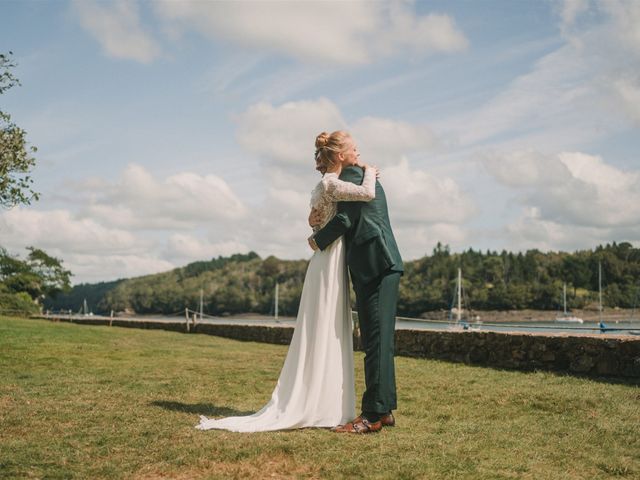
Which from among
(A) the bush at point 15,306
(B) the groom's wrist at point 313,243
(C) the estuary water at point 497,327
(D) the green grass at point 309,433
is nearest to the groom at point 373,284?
(B) the groom's wrist at point 313,243

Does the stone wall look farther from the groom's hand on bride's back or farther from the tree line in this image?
the tree line

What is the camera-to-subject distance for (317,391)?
489 cm

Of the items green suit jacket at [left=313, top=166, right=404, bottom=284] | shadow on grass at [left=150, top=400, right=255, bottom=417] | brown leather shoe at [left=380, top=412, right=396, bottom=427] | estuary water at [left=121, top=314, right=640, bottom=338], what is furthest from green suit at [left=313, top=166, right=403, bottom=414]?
estuary water at [left=121, top=314, right=640, bottom=338]

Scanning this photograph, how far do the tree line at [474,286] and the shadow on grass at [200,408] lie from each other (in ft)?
378

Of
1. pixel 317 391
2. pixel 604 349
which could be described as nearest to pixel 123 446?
pixel 317 391

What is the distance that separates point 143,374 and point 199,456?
5.08 metres

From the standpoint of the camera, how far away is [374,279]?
4863mm

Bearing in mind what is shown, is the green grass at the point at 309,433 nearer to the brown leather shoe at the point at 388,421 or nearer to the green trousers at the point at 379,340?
the brown leather shoe at the point at 388,421

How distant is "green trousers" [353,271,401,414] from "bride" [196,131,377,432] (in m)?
0.20

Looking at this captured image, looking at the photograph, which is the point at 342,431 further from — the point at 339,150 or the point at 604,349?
the point at 604,349

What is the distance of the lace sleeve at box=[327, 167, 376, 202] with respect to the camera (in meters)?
4.83

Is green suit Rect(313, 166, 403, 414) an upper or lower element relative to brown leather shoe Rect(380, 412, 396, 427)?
upper

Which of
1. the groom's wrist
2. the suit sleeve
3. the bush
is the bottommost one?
the bush

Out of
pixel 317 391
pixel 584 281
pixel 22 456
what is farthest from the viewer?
pixel 584 281
